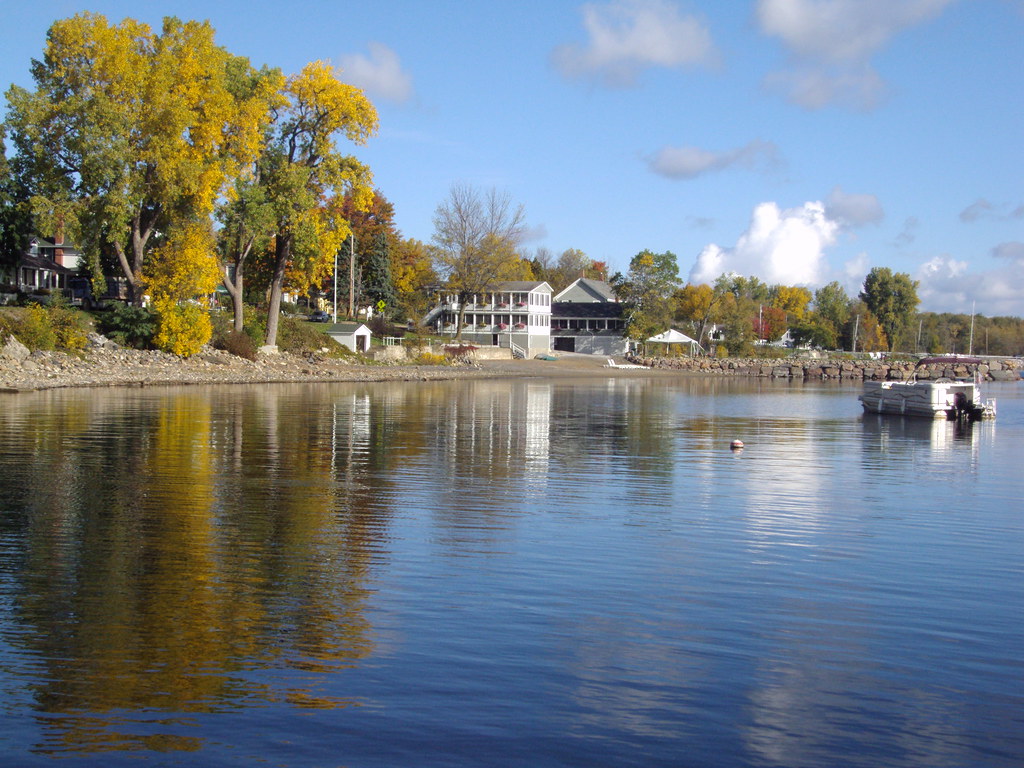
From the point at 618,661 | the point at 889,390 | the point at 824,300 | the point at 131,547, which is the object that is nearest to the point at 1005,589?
the point at 618,661

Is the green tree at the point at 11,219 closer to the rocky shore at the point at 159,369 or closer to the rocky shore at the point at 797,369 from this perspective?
the rocky shore at the point at 159,369

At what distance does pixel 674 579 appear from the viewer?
38.0 ft

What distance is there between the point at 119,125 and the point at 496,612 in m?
46.6

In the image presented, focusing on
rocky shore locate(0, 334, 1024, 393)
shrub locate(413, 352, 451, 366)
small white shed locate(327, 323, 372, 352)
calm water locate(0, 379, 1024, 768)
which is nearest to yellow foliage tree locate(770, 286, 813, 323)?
rocky shore locate(0, 334, 1024, 393)

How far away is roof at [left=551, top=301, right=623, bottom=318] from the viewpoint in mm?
107938

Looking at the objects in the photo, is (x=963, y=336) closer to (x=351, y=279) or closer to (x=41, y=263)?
(x=351, y=279)

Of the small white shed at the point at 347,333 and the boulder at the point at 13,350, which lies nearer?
the boulder at the point at 13,350

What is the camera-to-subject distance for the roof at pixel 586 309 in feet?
354

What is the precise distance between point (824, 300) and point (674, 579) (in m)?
160

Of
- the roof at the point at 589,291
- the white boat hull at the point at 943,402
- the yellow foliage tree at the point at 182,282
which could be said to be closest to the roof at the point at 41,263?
the yellow foliage tree at the point at 182,282

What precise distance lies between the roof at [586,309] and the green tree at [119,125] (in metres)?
60.6

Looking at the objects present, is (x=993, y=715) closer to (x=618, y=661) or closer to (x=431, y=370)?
(x=618, y=661)

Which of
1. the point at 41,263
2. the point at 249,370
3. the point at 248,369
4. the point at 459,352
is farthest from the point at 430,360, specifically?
the point at 41,263

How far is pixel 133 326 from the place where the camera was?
53406 mm
